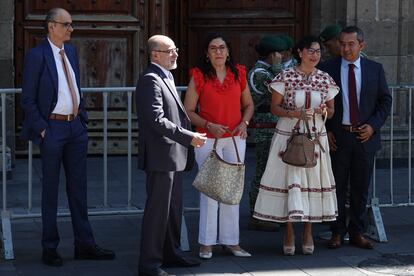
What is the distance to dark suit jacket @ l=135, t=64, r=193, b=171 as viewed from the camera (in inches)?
304

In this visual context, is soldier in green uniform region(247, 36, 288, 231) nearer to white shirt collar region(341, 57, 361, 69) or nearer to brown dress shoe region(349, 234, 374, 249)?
white shirt collar region(341, 57, 361, 69)

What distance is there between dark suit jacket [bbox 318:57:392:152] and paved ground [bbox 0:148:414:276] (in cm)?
93

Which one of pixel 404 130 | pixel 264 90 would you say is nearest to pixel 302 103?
pixel 264 90

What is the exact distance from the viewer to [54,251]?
836cm

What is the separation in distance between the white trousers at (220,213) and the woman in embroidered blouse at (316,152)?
0.79 feet

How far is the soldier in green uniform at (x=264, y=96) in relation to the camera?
9383mm

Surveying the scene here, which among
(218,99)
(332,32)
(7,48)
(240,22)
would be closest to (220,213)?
(218,99)

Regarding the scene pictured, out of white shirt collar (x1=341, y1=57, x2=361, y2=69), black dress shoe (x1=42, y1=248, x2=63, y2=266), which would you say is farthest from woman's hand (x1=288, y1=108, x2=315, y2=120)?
black dress shoe (x1=42, y1=248, x2=63, y2=266)

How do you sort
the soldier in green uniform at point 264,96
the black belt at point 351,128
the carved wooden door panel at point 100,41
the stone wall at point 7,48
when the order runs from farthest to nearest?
the carved wooden door panel at point 100,41 → the stone wall at point 7,48 → the soldier in green uniform at point 264,96 → the black belt at point 351,128

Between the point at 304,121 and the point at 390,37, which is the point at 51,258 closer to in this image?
the point at 304,121

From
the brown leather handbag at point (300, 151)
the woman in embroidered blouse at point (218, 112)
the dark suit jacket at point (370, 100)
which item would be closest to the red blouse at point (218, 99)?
the woman in embroidered blouse at point (218, 112)

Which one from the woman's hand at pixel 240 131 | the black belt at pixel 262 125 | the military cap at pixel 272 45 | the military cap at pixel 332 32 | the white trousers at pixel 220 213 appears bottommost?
the white trousers at pixel 220 213

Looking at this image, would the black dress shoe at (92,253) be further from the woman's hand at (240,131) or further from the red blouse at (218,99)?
the woman's hand at (240,131)

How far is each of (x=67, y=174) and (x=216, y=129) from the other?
1206 millimetres
